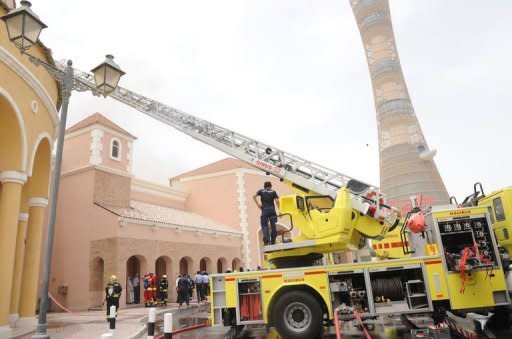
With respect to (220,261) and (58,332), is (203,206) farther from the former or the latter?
(58,332)

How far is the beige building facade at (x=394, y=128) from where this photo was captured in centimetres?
3869

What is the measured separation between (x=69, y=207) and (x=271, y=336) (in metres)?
16.9

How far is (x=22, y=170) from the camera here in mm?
10359

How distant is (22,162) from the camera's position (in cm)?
1035

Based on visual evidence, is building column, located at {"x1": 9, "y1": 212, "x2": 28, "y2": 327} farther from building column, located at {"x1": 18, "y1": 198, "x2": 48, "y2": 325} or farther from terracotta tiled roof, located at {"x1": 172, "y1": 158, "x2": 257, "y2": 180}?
terracotta tiled roof, located at {"x1": 172, "y1": 158, "x2": 257, "y2": 180}

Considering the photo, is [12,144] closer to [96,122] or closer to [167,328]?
[167,328]

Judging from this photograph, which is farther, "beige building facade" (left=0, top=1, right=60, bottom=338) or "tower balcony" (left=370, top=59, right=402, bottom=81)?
"tower balcony" (left=370, top=59, right=402, bottom=81)

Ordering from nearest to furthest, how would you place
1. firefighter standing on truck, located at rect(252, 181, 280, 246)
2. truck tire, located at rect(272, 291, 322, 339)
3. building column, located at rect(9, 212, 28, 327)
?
truck tire, located at rect(272, 291, 322, 339)
firefighter standing on truck, located at rect(252, 181, 280, 246)
building column, located at rect(9, 212, 28, 327)

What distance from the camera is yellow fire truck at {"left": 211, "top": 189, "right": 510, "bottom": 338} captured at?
24.7 feet

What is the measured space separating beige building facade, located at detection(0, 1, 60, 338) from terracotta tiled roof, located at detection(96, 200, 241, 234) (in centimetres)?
783

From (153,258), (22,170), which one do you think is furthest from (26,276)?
(153,258)

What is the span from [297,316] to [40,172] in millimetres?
9713

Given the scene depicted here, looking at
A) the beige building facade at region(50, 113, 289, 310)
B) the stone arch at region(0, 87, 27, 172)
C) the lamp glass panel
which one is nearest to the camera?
the lamp glass panel

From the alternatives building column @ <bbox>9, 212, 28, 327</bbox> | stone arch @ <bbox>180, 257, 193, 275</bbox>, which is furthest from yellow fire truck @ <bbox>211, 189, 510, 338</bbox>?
stone arch @ <bbox>180, 257, 193, 275</bbox>
